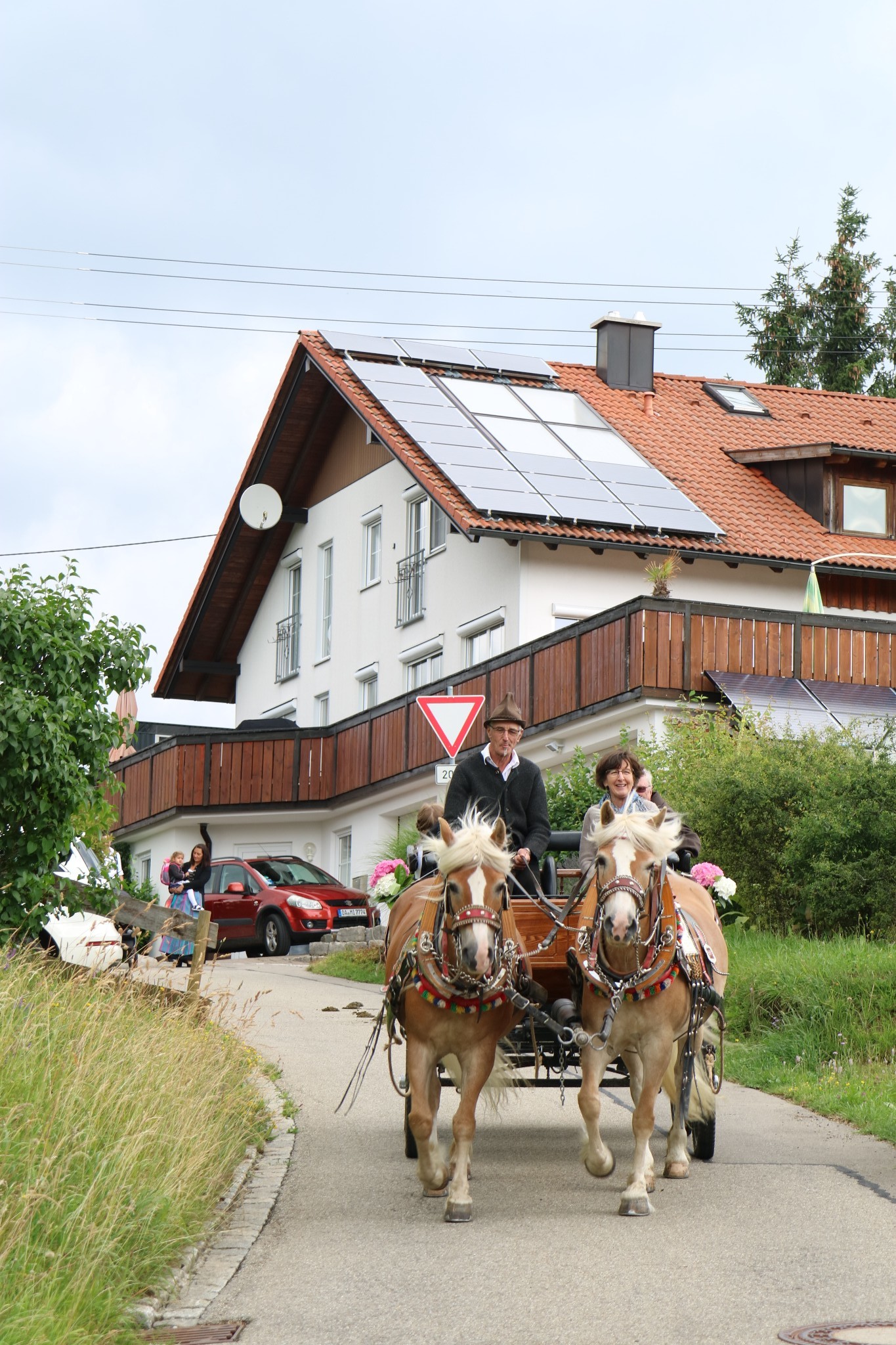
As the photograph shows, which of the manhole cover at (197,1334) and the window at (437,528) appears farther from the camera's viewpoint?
the window at (437,528)

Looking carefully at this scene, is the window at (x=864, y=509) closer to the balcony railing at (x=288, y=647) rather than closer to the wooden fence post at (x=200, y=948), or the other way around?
the balcony railing at (x=288, y=647)

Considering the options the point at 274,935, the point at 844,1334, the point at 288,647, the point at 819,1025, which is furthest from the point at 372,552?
the point at 844,1334

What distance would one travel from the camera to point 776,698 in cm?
2447

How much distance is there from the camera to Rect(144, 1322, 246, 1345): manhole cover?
6348mm

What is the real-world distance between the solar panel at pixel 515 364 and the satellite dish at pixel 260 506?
6430mm

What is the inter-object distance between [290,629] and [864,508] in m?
14.2

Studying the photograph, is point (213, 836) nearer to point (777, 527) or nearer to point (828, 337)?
point (777, 527)

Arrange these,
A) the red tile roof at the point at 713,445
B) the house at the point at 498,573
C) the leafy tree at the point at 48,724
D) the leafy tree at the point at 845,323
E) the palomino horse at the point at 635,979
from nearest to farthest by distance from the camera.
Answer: the palomino horse at the point at 635,979 → the leafy tree at the point at 48,724 → the house at the point at 498,573 → the red tile roof at the point at 713,445 → the leafy tree at the point at 845,323

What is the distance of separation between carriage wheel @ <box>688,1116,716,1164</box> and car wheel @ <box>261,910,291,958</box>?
19.3m

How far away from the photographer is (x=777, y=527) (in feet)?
104

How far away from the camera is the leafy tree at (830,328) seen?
49500mm

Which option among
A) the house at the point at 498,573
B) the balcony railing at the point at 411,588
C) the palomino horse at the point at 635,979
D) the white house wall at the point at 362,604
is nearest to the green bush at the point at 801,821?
the house at the point at 498,573

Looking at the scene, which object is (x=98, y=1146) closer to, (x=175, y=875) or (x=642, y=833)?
(x=642, y=833)

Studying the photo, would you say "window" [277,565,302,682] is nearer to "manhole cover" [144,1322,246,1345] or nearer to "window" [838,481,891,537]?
"window" [838,481,891,537]
